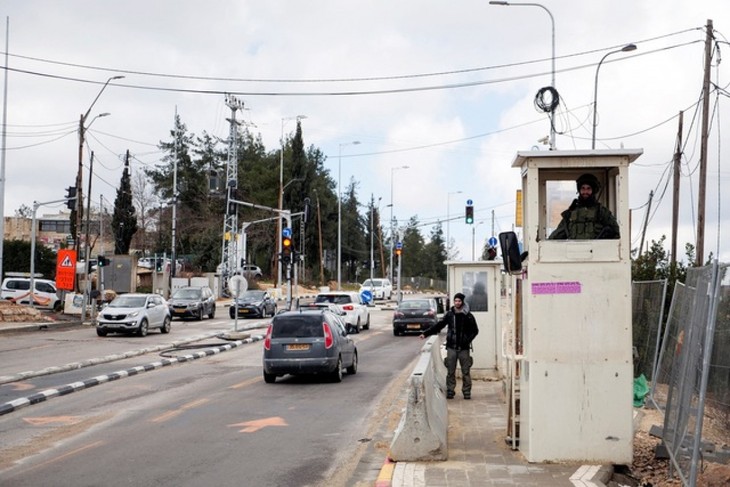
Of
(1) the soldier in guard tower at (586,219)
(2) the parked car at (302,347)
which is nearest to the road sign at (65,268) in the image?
(2) the parked car at (302,347)

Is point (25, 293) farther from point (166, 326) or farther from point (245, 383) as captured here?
point (245, 383)

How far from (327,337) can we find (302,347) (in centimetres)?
59

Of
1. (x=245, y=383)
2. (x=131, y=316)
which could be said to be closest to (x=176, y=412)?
(x=245, y=383)

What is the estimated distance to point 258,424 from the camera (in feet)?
43.9

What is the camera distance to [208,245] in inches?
3804

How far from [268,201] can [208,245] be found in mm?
8181

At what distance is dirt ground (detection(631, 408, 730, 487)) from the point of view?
348 inches

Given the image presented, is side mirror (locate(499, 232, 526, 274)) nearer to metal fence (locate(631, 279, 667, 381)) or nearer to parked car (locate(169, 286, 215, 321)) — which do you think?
metal fence (locate(631, 279, 667, 381))

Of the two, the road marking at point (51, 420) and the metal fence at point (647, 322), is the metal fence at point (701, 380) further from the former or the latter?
the road marking at point (51, 420)

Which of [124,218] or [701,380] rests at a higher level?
[124,218]

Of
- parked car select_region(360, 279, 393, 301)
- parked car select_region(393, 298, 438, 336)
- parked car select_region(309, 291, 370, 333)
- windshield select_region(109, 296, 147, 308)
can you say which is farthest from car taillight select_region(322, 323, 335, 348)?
parked car select_region(360, 279, 393, 301)

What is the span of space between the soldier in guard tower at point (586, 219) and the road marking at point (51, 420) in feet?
27.4

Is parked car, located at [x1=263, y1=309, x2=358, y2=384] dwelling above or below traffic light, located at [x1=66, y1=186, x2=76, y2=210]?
below

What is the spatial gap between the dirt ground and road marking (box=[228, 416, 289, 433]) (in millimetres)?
5172
